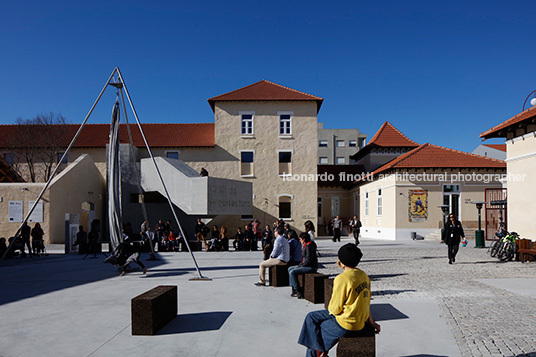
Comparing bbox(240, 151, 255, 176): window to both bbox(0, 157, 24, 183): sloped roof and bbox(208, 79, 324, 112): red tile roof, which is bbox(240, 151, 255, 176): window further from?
bbox(0, 157, 24, 183): sloped roof

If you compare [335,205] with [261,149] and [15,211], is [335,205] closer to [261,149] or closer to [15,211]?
[261,149]

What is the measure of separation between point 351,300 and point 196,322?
345 cm

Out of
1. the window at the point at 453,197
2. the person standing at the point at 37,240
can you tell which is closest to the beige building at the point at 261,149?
the window at the point at 453,197

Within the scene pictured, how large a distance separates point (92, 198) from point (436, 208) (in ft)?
77.2

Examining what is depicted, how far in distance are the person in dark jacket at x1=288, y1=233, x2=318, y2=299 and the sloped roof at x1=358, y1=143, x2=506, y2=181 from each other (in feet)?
73.2

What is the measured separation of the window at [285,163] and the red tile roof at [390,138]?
29.8 feet

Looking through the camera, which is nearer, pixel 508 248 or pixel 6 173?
pixel 508 248

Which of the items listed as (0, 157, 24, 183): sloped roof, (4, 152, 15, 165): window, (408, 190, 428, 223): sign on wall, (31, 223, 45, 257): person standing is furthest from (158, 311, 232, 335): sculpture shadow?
(4, 152, 15, 165): window

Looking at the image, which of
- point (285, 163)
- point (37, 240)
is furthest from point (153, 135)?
point (37, 240)

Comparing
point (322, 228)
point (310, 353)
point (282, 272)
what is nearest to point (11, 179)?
point (322, 228)

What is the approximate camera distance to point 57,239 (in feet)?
89.7

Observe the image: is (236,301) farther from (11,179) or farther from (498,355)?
(11,179)

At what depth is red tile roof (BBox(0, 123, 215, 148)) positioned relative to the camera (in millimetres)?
39844

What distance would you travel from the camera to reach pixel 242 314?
7.89m
